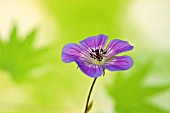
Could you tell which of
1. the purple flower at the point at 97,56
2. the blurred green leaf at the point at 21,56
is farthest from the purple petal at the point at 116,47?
the blurred green leaf at the point at 21,56

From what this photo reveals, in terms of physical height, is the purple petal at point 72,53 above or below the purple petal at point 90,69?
above

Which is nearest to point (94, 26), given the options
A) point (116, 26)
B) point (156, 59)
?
point (116, 26)

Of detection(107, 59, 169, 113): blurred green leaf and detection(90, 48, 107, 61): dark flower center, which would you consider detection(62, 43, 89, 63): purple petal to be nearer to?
detection(90, 48, 107, 61): dark flower center

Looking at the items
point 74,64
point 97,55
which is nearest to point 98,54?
point 97,55

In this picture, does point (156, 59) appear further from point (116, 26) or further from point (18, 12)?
point (18, 12)

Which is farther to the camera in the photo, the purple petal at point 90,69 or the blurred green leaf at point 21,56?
the blurred green leaf at point 21,56

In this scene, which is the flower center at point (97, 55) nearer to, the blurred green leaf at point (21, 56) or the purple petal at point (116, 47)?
the purple petal at point (116, 47)

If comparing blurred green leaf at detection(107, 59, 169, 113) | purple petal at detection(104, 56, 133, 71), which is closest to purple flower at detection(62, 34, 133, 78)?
purple petal at detection(104, 56, 133, 71)

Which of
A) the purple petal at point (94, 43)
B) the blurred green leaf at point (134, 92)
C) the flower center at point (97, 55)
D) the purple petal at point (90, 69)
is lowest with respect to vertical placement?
the blurred green leaf at point (134, 92)
